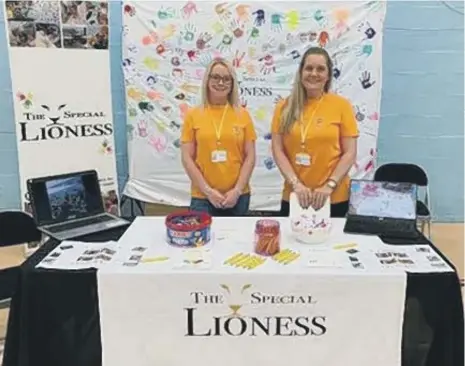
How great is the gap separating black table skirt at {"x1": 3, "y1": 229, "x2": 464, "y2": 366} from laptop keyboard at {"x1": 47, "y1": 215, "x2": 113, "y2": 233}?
12.3 inches

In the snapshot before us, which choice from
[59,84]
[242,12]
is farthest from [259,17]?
[59,84]

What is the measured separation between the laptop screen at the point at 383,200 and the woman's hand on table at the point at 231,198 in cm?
57

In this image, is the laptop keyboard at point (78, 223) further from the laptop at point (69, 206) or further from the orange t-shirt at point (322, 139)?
the orange t-shirt at point (322, 139)

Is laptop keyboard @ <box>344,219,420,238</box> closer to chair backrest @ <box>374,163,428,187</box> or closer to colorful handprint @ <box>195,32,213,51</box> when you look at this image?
chair backrest @ <box>374,163,428,187</box>

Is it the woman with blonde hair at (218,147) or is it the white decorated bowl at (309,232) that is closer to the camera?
the white decorated bowl at (309,232)

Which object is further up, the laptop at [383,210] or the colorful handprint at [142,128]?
the colorful handprint at [142,128]

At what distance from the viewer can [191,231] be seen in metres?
2.02

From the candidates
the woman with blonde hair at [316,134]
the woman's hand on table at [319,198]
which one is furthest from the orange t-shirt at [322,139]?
the woman's hand on table at [319,198]

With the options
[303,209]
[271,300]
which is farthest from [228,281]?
[303,209]

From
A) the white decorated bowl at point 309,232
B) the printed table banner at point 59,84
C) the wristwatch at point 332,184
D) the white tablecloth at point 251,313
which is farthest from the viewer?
the printed table banner at point 59,84

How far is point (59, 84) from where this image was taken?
3672 mm

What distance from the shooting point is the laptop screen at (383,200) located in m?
2.21

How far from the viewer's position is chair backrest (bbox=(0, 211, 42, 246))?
2.66m

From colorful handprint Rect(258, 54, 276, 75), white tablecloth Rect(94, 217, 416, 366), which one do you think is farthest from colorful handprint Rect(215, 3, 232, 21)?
white tablecloth Rect(94, 217, 416, 366)
